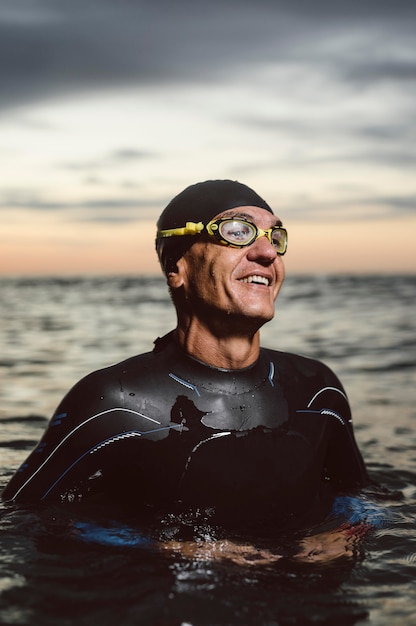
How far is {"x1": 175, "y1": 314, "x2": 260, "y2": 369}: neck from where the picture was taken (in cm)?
428

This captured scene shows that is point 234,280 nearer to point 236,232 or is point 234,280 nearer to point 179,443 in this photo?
point 236,232

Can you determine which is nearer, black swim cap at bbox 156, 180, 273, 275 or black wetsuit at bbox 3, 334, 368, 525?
black wetsuit at bbox 3, 334, 368, 525

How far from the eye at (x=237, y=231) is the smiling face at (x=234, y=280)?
A: 0.05m

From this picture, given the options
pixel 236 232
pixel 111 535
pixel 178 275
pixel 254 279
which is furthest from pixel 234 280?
pixel 111 535

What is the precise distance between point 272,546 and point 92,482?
3.16 ft

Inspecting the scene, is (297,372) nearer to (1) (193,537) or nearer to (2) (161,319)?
(1) (193,537)

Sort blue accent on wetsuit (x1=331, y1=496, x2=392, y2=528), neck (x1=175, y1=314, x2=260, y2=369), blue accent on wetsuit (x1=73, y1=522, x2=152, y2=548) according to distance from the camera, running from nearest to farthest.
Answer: blue accent on wetsuit (x1=73, y1=522, x2=152, y2=548) < neck (x1=175, y1=314, x2=260, y2=369) < blue accent on wetsuit (x1=331, y1=496, x2=392, y2=528)

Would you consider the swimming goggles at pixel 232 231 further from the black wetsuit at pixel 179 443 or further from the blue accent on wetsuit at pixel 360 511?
the blue accent on wetsuit at pixel 360 511

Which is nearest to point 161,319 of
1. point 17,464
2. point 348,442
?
point 17,464

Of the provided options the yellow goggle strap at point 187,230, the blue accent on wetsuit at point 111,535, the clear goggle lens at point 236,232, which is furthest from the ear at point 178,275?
the blue accent on wetsuit at point 111,535

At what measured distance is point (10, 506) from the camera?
13.9 feet

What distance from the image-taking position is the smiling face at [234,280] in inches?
162

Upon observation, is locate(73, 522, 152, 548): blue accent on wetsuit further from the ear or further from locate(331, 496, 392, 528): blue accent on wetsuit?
the ear

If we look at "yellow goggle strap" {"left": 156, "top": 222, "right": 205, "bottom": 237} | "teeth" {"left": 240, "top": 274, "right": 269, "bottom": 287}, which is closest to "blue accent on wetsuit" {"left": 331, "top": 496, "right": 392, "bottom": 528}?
"teeth" {"left": 240, "top": 274, "right": 269, "bottom": 287}
